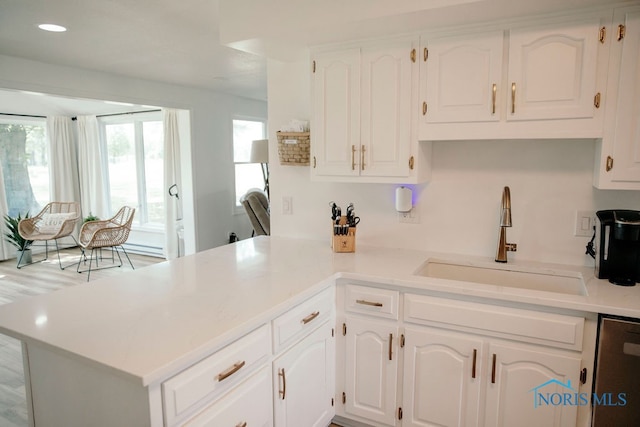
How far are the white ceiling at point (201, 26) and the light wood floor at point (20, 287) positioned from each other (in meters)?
1.49

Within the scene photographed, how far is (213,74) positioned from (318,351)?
11.7 feet

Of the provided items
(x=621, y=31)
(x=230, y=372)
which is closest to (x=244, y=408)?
(x=230, y=372)

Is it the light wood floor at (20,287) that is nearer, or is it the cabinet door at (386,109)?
the cabinet door at (386,109)

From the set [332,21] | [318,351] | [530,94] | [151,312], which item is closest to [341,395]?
[318,351]

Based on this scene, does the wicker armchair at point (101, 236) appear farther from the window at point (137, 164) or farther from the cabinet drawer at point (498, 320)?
the cabinet drawer at point (498, 320)

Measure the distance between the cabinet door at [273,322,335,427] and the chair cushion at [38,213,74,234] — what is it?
553 centimetres

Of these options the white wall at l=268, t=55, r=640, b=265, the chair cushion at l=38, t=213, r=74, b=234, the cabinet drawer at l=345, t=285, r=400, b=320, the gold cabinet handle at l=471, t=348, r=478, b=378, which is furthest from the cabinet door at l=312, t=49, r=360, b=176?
the chair cushion at l=38, t=213, r=74, b=234

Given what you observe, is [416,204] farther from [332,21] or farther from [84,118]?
[84,118]

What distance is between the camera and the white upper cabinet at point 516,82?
1755 mm

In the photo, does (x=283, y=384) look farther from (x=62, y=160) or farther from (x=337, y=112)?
(x=62, y=160)

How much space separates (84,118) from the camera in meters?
6.82

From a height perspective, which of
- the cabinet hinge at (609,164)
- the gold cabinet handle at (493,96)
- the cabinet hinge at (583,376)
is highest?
the gold cabinet handle at (493,96)

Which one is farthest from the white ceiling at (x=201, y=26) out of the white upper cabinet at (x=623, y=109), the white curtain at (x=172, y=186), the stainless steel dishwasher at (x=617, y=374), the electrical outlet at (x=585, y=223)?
the white curtain at (x=172, y=186)

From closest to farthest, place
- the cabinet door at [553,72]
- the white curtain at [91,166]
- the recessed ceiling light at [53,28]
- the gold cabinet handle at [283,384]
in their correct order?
the gold cabinet handle at [283,384], the cabinet door at [553,72], the recessed ceiling light at [53,28], the white curtain at [91,166]
